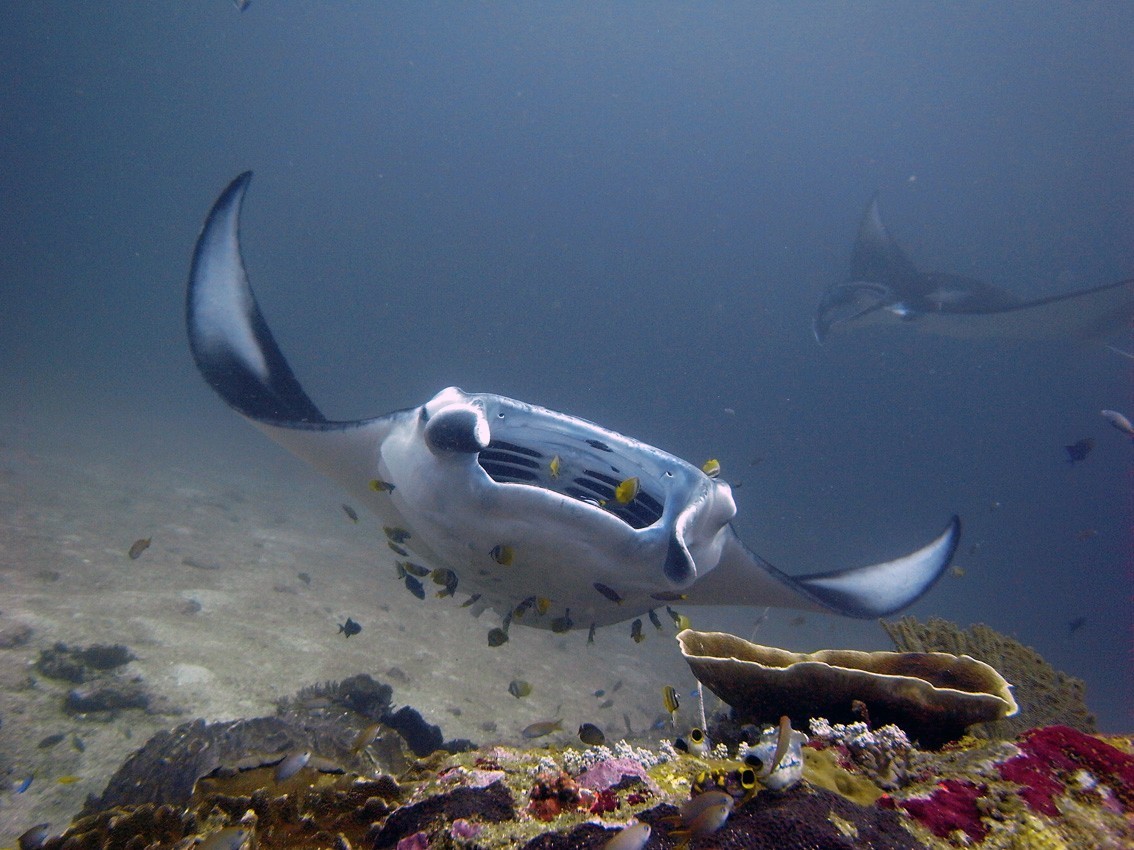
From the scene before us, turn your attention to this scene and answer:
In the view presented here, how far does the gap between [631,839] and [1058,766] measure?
113 cm

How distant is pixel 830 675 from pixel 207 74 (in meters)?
99.7

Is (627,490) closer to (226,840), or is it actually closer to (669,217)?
(226,840)

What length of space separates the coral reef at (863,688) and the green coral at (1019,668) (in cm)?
181

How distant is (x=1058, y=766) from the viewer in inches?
53.9

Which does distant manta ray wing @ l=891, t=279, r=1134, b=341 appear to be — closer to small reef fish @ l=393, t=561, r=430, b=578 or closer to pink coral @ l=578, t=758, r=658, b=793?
small reef fish @ l=393, t=561, r=430, b=578

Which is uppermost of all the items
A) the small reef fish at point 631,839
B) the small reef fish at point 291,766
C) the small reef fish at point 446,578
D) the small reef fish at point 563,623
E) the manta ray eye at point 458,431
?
the manta ray eye at point 458,431

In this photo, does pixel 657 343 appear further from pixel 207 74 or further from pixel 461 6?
pixel 207 74

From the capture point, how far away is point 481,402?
2.82 metres

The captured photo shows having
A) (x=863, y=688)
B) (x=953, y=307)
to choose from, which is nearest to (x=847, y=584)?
(x=863, y=688)

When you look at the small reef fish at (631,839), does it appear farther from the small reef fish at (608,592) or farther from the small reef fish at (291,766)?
the small reef fish at (608,592)

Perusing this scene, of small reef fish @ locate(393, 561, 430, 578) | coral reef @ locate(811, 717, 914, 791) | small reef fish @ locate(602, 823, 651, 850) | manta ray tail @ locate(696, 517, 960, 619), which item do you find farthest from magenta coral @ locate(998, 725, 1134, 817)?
small reef fish @ locate(393, 561, 430, 578)

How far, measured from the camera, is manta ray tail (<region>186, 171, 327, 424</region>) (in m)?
3.56

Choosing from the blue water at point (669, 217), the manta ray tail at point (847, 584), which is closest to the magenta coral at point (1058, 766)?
the manta ray tail at point (847, 584)

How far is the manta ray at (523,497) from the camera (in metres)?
2.54
